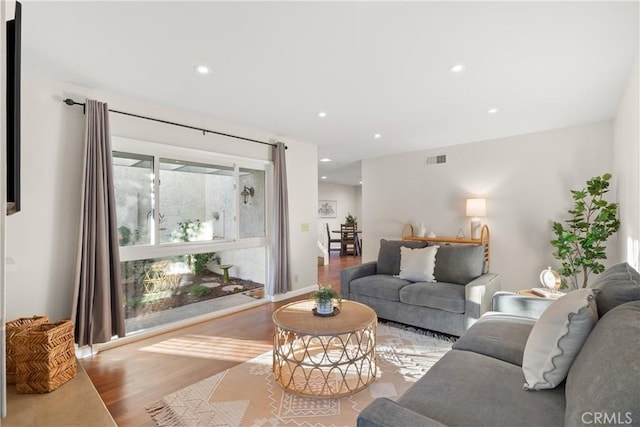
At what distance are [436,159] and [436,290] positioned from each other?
2.94 metres

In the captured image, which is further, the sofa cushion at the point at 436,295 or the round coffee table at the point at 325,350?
the sofa cushion at the point at 436,295

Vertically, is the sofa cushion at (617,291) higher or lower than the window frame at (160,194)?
lower

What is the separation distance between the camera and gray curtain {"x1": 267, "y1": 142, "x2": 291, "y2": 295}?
426 cm

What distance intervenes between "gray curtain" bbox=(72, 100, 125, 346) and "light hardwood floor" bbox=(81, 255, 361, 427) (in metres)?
0.33

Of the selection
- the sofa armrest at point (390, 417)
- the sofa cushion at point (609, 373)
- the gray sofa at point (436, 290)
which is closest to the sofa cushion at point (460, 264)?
the gray sofa at point (436, 290)

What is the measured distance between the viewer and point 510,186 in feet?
14.7

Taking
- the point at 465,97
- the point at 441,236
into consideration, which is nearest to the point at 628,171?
the point at 465,97

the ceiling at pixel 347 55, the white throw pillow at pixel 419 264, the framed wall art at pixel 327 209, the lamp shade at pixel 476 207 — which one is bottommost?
the white throw pillow at pixel 419 264

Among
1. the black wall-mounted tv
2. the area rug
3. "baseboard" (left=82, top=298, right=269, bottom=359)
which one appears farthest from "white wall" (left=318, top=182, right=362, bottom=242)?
the black wall-mounted tv

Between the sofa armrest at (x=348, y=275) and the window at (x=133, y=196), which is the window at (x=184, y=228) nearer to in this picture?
the window at (x=133, y=196)

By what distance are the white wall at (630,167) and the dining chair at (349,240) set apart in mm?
6305

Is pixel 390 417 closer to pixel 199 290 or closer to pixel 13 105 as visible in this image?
pixel 13 105

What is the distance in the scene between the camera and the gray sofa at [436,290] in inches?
113

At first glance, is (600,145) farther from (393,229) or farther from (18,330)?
(18,330)
